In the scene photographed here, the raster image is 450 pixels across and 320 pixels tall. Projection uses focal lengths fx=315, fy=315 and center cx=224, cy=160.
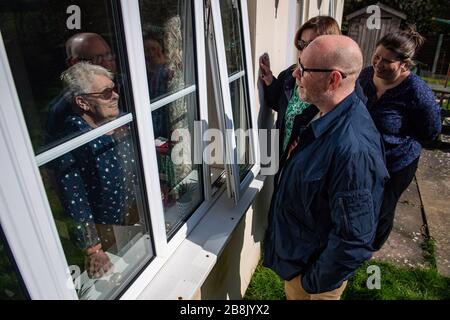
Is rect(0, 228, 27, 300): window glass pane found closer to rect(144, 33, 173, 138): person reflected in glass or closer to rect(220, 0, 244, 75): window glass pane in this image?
rect(144, 33, 173, 138): person reflected in glass

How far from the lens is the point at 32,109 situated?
1.01m

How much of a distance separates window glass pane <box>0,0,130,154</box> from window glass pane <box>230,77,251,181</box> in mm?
1093

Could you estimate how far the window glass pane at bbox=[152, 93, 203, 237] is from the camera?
1.64 meters

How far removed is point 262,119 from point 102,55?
1.63 m

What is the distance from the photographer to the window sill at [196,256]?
143 cm

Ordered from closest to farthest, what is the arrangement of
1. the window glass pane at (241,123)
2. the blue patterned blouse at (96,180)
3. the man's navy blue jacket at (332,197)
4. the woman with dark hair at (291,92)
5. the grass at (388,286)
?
the blue patterned blouse at (96,180) < the man's navy blue jacket at (332,197) < the woman with dark hair at (291,92) < the window glass pane at (241,123) < the grass at (388,286)

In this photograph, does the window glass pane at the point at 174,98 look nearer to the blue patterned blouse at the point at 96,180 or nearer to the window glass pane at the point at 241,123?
the blue patterned blouse at the point at 96,180

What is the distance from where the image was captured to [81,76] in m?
1.15

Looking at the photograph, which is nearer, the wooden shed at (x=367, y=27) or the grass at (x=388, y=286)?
the grass at (x=388, y=286)

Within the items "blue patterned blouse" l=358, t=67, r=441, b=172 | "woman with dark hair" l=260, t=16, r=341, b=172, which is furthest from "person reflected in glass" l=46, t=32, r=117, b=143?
"blue patterned blouse" l=358, t=67, r=441, b=172

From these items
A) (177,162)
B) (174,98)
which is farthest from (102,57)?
(177,162)

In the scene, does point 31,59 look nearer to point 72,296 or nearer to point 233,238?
point 72,296

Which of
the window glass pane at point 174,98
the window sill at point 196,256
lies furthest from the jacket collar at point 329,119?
the window sill at point 196,256

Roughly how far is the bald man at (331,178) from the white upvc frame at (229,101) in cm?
39
